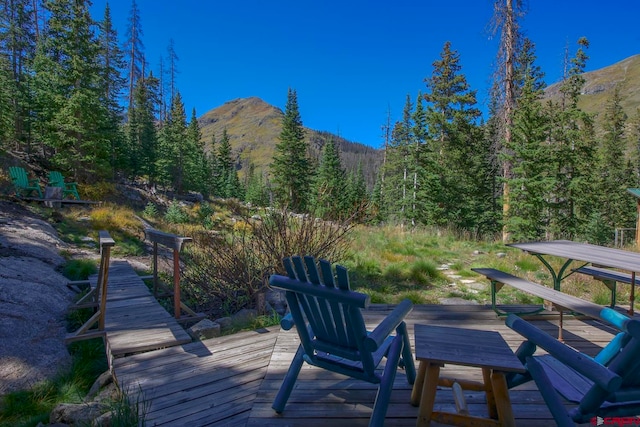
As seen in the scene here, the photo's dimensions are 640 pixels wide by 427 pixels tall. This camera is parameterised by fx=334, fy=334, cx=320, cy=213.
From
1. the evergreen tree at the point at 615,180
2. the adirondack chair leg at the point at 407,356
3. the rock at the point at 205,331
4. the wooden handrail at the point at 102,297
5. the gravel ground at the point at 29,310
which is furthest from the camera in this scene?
the evergreen tree at the point at 615,180

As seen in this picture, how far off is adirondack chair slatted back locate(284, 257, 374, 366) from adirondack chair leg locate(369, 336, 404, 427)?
0.09m

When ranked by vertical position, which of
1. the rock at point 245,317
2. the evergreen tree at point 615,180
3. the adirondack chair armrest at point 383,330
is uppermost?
the evergreen tree at point 615,180

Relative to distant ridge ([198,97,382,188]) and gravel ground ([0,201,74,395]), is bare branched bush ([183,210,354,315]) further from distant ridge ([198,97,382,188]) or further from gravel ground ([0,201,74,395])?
distant ridge ([198,97,382,188])

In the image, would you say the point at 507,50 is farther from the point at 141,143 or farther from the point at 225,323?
the point at 141,143

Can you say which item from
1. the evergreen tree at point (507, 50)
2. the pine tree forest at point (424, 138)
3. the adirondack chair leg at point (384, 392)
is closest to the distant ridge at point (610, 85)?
the pine tree forest at point (424, 138)

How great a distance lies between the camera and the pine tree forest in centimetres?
1364

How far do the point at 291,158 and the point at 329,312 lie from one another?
2836 centimetres

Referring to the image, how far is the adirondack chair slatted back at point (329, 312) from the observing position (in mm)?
1731

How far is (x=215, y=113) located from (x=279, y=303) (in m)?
183

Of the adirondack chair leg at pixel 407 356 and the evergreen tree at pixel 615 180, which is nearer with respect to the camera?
the adirondack chair leg at pixel 407 356

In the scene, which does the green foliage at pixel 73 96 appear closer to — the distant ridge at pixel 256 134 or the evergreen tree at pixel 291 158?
the evergreen tree at pixel 291 158

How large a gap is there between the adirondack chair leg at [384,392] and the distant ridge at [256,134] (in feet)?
243

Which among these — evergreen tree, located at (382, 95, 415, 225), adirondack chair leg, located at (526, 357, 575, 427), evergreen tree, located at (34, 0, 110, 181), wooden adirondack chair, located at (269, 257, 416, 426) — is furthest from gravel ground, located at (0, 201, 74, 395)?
evergreen tree, located at (382, 95, 415, 225)

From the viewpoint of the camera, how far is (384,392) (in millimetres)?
1757
